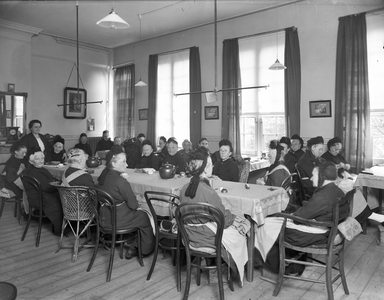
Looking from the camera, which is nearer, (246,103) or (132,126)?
(246,103)

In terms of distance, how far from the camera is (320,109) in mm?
7332

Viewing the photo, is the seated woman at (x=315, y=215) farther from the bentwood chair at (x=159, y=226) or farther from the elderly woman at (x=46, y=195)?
the elderly woman at (x=46, y=195)

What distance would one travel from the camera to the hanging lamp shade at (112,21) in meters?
4.65

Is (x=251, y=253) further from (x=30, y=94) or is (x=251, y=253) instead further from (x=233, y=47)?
(x=30, y=94)

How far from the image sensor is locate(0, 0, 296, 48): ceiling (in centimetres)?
780

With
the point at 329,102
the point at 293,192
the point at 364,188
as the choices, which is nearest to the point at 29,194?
the point at 293,192

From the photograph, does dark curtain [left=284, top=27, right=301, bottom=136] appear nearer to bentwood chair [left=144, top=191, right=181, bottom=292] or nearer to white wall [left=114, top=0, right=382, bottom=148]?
white wall [left=114, top=0, right=382, bottom=148]

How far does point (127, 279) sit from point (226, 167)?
2.16m

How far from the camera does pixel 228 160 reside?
5.00 metres

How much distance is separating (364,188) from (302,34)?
3.92 meters

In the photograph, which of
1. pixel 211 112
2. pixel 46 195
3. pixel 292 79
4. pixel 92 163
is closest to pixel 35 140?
pixel 92 163

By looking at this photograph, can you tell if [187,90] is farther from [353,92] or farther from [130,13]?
[353,92]

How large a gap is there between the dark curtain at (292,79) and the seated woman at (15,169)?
5265 millimetres

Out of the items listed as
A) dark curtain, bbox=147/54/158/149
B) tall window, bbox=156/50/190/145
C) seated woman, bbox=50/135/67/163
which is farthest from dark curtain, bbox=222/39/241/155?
seated woman, bbox=50/135/67/163
